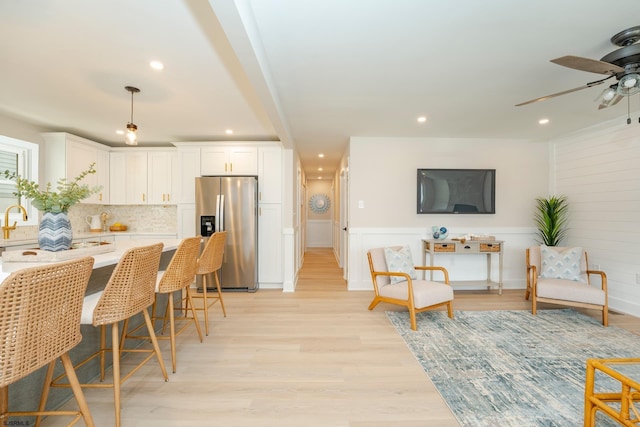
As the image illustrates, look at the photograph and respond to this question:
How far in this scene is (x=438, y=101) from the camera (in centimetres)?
305

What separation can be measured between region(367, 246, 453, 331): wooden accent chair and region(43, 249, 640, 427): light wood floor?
0.27m

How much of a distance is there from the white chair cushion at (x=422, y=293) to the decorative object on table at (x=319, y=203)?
21.9 ft

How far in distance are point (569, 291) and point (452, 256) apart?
1513 millimetres

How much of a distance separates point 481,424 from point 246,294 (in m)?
3.31

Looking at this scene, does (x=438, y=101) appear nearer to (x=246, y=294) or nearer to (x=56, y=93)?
(x=246, y=294)

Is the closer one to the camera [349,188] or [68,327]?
[68,327]

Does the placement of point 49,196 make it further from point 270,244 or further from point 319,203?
point 319,203

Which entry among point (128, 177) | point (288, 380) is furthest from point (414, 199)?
point (128, 177)

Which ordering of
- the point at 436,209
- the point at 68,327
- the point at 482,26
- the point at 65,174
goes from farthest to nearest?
the point at 436,209 → the point at 65,174 → the point at 482,26 → the point at 68,327

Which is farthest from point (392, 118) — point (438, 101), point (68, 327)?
point (68, 327)

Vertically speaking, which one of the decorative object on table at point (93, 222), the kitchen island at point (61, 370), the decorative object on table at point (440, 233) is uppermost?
the decorative object on table at point (93, 222)

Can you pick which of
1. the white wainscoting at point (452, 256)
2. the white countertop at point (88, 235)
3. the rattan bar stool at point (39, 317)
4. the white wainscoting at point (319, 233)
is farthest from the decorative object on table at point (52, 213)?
the white wainscoting at point (319, 233)

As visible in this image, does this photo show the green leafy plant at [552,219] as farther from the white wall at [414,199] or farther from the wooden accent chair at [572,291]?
the wooden accent chair at [572,291]

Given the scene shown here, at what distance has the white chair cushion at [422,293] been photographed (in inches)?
119
